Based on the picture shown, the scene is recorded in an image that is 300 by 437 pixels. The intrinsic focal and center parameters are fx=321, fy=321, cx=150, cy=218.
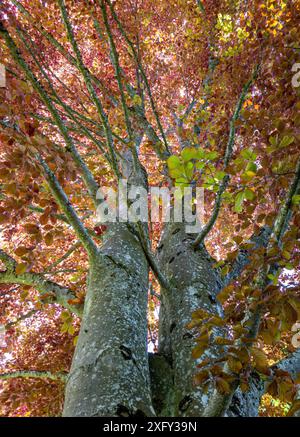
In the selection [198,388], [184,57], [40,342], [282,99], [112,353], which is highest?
[184,57]

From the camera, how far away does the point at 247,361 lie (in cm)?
117

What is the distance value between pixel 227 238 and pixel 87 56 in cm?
574

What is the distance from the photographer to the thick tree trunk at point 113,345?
157cm

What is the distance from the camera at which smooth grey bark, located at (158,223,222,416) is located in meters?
1.91

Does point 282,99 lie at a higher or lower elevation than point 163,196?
higher

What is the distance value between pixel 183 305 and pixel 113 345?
0.82 m

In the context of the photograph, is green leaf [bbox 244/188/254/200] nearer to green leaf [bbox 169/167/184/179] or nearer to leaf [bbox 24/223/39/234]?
green leaf [bbox 169/167/184/179]

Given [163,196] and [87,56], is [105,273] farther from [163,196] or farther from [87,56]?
[87,56]

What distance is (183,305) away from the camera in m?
2.51

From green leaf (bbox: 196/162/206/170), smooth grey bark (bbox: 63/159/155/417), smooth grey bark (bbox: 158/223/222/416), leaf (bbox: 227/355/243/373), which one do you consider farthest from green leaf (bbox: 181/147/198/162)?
smooth grey bark (bbox: 158/223/222/416)

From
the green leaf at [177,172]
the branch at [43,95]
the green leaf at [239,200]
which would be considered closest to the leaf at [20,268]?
the branch at [43,95]

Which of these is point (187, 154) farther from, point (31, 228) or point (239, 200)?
point (31, 228)

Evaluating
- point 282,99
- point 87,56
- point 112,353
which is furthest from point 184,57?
point 112,353
